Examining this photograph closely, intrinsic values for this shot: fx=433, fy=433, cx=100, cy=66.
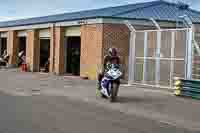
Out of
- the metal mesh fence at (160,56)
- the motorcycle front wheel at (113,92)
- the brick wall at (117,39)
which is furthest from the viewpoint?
the brick wall at (117,39)

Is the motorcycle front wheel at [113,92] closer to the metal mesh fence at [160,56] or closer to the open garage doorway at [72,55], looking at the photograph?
the metal mesh fence at [160,56]

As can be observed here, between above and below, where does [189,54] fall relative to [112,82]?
above

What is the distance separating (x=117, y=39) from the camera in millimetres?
24547

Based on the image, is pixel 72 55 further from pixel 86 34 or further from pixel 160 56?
pixel 160 56

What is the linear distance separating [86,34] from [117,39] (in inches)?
92.1

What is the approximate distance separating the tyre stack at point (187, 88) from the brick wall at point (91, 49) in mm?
9022

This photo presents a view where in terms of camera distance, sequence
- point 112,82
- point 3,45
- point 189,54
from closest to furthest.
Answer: point 112,82, point 189,54, point 3,45

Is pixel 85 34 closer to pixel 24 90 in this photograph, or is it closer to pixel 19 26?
pixel 24 90

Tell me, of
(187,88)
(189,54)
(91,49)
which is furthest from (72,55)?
(187,88)

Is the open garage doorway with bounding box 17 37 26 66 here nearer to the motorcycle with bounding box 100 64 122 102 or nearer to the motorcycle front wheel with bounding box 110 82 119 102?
the motorcycle with bounding box 100 64 122 102

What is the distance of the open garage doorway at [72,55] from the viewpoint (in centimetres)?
2956

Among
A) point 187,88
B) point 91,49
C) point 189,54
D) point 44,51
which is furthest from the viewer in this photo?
point 44,51

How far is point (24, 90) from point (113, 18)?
842 centimetres

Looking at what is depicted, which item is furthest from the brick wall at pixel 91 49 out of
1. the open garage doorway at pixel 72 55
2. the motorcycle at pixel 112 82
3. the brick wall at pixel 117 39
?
the motorcycle at pixel 112 82
